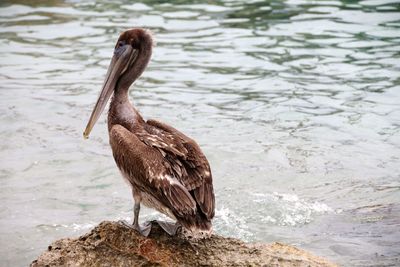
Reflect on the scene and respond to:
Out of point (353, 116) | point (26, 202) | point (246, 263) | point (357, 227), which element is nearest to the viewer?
point (246, 263)

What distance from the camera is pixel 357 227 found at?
706 cm

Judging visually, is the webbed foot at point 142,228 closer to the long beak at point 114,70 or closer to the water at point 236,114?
the long beak at point 114,70

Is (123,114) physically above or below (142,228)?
above

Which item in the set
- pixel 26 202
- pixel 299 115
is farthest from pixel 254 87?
pixel 26 202

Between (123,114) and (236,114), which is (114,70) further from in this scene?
(236,114)

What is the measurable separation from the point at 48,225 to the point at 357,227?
9.21 feet

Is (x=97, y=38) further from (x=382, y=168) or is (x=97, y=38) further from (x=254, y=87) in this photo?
(x=382, y=168)

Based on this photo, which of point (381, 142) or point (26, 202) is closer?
point (26, 202)

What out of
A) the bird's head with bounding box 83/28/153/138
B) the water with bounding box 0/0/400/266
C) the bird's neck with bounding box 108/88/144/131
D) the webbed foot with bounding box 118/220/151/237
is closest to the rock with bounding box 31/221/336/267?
the webbed foot with bounding box 118/220/151/237

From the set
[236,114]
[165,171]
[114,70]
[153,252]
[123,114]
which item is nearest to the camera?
[153,252]

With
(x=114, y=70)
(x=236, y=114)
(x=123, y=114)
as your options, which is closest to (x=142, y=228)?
(x=123, y=114)

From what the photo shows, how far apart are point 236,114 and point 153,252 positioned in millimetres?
5583

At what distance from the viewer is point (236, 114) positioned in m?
10.4

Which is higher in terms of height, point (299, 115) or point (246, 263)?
point (246, 263)
